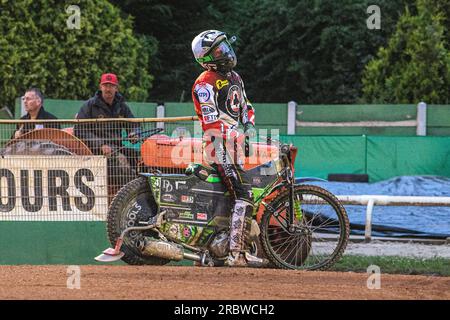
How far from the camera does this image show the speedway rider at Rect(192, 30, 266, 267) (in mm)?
10406

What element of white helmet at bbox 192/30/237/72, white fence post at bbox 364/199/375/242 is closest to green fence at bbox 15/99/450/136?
white fence post at bbox 364/199/375/242

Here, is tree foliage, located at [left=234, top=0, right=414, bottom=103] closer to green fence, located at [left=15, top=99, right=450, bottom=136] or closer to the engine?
green fence, located at [left=15, top=99, right=450, bottom=136]

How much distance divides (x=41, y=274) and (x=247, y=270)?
71.9 inches

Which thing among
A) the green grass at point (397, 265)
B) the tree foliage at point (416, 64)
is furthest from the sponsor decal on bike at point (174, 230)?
the tree foliage at point (416, 64)

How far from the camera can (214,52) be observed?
10.6 meters

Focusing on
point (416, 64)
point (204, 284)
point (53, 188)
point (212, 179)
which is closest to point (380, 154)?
point (416, 64)

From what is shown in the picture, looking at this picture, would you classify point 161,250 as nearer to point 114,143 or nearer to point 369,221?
point 114,143

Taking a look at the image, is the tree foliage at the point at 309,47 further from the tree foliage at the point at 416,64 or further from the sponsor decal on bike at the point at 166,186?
the sponsor decal on bike at the point at 166,186

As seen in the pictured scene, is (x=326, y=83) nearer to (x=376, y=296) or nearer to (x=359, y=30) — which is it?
(x=359, y=30)

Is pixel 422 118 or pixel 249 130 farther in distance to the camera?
pixel 422 118

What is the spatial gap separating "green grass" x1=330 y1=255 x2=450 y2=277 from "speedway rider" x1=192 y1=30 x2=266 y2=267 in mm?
1812

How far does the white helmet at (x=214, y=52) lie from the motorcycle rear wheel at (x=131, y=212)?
3.96 feet

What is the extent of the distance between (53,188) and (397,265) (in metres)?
3.61

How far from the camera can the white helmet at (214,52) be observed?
10.6 m
